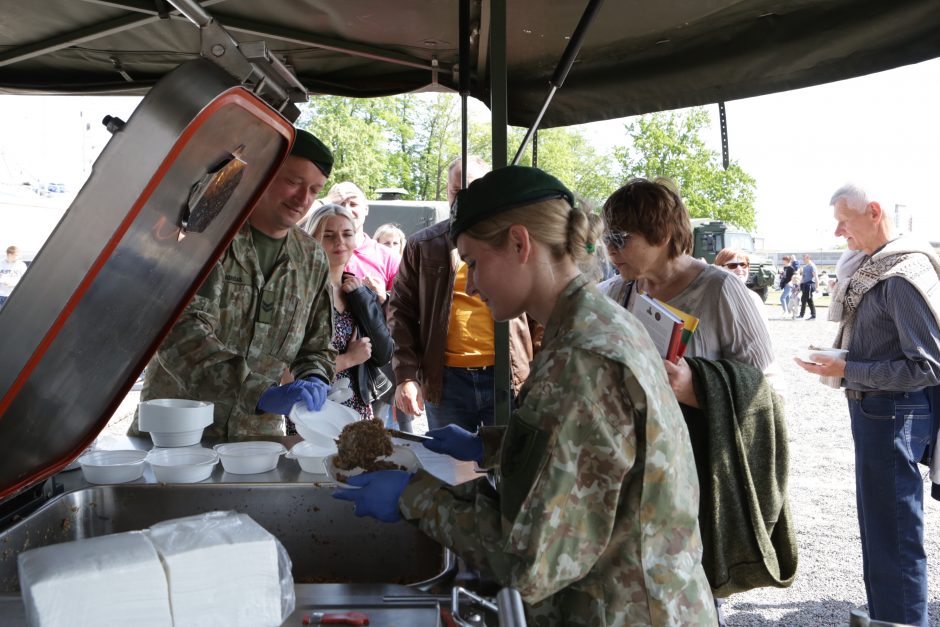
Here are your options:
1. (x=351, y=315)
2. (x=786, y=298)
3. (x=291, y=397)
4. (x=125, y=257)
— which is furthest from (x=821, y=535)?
(x=786, y=298)

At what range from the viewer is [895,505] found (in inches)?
121

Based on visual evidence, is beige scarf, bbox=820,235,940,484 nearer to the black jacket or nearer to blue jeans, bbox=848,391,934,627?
blue jeans, bbox=848,391,934,627

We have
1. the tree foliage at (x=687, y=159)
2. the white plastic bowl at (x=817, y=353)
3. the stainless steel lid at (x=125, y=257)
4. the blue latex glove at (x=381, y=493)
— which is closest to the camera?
the stainless steel lid at (x=125, y=257)

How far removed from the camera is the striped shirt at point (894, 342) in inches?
118

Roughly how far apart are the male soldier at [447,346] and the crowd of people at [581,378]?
1 centimetres

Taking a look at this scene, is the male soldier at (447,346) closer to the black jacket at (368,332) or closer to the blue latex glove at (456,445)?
the black jacket at (368,332)

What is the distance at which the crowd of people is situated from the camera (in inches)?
45.7

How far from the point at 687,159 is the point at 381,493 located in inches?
1085

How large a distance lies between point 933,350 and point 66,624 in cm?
327

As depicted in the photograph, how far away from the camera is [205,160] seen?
1222mm

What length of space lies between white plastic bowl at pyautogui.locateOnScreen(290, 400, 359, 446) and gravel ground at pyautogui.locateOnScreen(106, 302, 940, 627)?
6.93 ft

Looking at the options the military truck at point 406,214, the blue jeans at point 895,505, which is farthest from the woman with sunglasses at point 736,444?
the military truck at point 406,214

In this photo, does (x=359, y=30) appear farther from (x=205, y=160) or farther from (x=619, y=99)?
→ (x=205, y=160)

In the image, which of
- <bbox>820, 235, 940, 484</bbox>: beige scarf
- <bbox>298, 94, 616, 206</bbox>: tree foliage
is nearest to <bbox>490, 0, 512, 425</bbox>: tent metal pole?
<bbox>820, 235, 940, 484</bbox>: beige scarf
